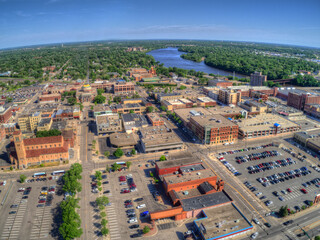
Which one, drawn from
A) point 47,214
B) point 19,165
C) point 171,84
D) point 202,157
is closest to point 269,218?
point 202,157

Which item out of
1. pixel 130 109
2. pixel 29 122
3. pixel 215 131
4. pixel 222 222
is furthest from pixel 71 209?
pixel 130 109

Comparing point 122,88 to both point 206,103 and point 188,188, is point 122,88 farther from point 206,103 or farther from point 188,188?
point 188,188

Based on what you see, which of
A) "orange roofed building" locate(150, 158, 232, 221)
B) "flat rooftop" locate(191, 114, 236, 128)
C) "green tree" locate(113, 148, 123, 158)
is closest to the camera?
"orange roofed building" locate(150, 158, 232, 221)

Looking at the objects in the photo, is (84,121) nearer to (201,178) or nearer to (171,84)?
(201,178)

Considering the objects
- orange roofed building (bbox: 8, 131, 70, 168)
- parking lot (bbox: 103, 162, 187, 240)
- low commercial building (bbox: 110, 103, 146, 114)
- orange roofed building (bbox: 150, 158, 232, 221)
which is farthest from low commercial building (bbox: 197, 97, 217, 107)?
orange roofed building (bbox: 8, 131, 70, 168)

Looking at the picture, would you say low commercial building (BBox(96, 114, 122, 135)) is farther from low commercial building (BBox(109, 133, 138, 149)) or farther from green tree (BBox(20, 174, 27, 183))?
green tree (BBox(20, 174, 27, 183))

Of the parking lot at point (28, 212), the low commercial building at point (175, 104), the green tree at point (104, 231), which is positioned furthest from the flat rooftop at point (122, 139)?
the low commercial building at point (175, 104)

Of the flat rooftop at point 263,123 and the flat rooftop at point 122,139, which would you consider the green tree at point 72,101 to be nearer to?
the flat rooftop at point 122,139
